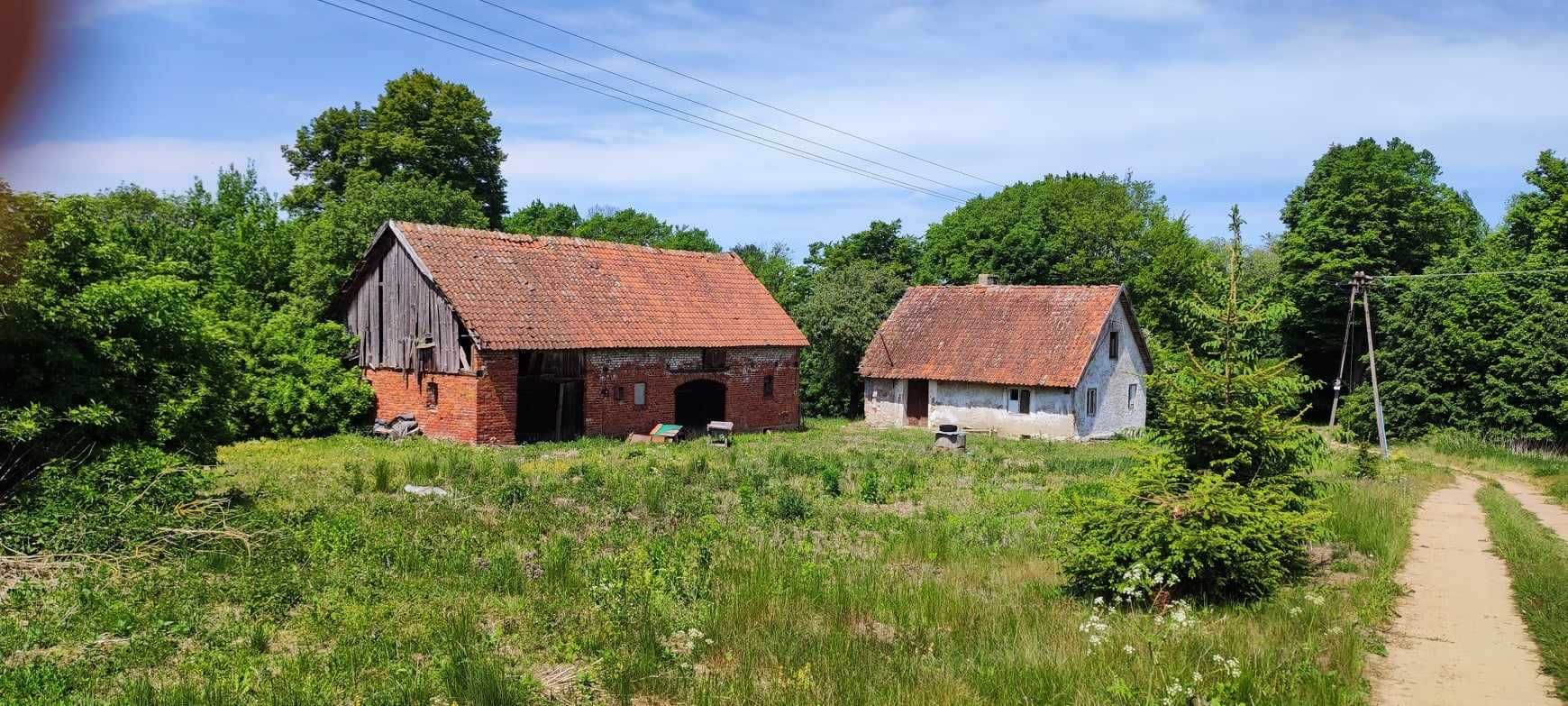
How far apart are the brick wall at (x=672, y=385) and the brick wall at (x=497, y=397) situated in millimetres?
2342

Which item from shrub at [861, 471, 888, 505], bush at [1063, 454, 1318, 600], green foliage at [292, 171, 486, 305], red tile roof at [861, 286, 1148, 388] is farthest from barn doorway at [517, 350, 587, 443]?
bush at [1063, 454, 1318, 600]

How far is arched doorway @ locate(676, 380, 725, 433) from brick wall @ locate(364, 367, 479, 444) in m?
6.95

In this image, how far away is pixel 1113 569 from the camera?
9891mm

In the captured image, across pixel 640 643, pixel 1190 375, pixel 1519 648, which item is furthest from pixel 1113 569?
pixel 640 643

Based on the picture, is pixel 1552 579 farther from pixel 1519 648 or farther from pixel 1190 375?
pixel 1190 375

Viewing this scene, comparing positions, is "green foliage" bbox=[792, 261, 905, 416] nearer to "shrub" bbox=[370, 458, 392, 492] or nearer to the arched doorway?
the arched doorway

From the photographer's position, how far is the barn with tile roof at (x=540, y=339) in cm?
2519

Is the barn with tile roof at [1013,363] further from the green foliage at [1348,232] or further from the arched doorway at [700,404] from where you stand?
the green foliage at [1348,232]

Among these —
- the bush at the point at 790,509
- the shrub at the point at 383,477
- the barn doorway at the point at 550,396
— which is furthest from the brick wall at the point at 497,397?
the bush at the point at 790,509

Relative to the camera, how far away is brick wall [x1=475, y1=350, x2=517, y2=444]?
80.8ft

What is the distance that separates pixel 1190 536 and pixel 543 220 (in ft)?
173

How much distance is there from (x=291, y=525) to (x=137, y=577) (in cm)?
234

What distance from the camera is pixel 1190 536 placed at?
939 cm

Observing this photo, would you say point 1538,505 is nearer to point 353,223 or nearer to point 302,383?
point 302,383
